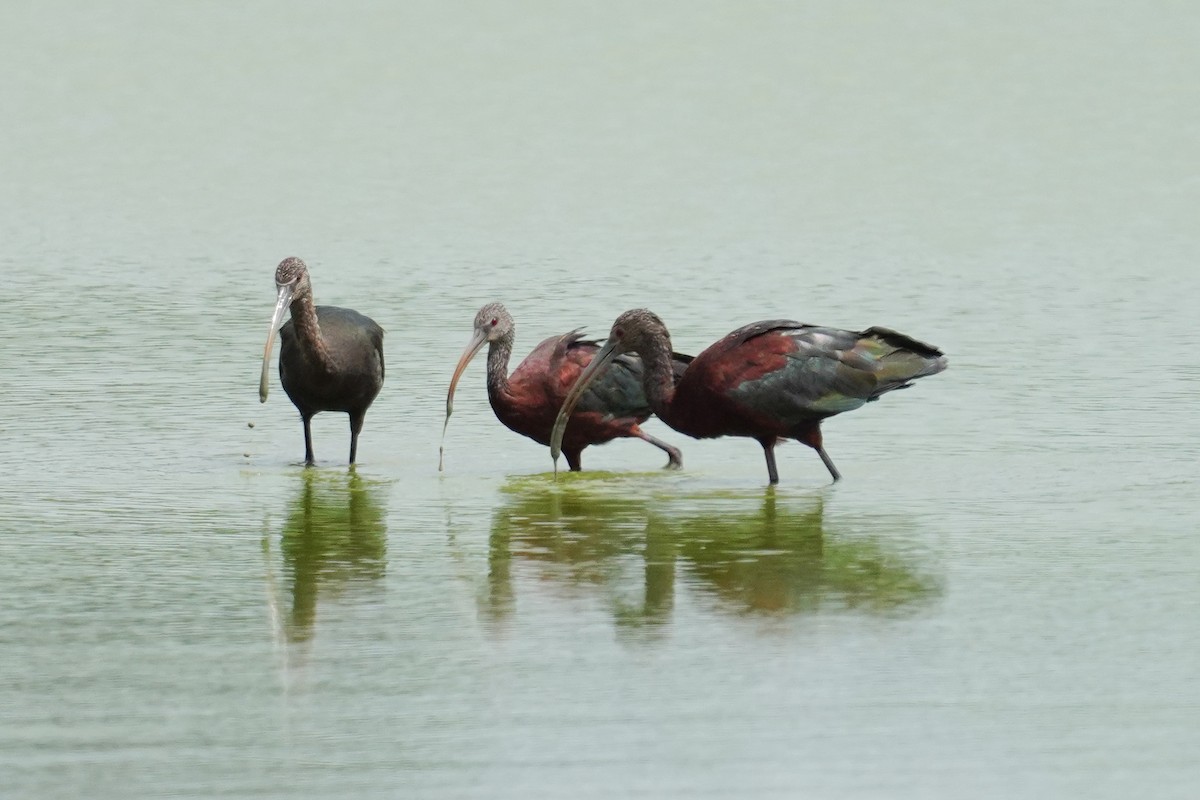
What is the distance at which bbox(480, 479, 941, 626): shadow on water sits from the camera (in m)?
9.88

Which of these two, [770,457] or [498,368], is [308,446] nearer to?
[498,368]

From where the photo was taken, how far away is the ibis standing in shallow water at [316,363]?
14406mm

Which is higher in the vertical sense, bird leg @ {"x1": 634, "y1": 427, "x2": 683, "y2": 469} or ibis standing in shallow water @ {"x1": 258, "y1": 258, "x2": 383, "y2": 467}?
ibis standing in shallow water @ {"x1": 258, "y1": 258, "x2": 383, "y2": 467}

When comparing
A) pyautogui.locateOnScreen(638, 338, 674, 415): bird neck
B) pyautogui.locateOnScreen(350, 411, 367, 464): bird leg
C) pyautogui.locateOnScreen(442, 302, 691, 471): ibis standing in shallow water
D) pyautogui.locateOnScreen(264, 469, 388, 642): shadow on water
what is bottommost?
pyautogui.locateOnScreen(264, 469, 388, 642): shadow on water

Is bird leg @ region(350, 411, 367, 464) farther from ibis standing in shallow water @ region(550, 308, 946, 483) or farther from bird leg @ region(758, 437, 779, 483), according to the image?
bird leg @ region(758, 437, 779, 483)

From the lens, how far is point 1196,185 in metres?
33.0

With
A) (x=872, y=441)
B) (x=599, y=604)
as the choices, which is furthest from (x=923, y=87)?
(x=599, y=604)

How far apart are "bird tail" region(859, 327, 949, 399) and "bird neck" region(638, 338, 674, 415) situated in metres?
1.16

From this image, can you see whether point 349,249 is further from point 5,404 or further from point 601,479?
point 601,479

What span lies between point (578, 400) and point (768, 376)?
1.47m

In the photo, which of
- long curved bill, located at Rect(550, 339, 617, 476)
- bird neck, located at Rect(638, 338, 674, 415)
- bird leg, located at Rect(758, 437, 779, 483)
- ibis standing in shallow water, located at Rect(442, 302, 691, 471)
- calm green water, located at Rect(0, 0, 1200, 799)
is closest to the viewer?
calm green water, located at Rect(0, 0, 1200, 799)

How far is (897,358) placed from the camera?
44.9 ft

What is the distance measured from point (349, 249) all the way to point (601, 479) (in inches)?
543

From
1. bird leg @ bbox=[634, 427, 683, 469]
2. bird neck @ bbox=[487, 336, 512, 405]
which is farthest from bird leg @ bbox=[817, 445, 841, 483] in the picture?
bird neck @ bbox=[487, 336, 512, 405]
